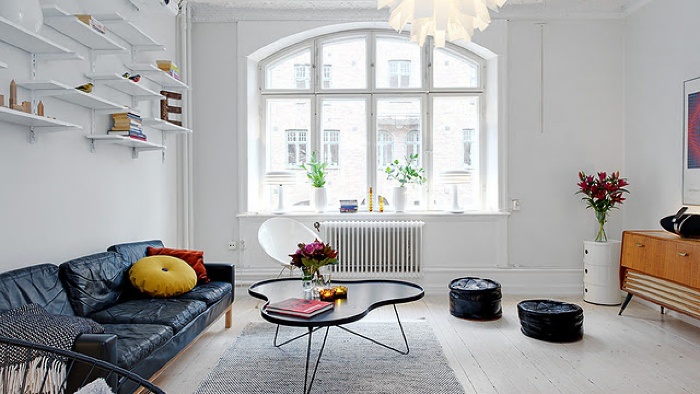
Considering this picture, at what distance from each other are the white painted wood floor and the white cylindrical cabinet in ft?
0.59

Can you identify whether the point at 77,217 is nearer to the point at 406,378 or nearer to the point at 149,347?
the point at 149,347

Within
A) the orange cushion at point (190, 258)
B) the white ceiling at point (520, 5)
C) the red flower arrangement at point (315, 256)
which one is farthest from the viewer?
the white ceiling at point (520, 5)

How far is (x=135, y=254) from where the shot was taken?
12.0 feet

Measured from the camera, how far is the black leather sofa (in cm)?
228

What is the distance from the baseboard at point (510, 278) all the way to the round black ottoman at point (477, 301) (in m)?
0.97

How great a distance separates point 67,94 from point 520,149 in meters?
4.29

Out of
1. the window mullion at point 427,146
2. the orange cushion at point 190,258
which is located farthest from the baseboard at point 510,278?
the orange cushion at point 190,258

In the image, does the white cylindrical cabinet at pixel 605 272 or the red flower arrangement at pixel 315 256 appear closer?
the red flower arrangement at pixel 315 256

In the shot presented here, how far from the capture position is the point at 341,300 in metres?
3.23

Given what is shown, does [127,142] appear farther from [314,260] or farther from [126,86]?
[314,260]

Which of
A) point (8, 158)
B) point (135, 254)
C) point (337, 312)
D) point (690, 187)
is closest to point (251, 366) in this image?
point (337, 312)

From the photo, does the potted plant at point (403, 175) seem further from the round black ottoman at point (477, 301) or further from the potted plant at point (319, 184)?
the round black ottoman at point (477, 301)

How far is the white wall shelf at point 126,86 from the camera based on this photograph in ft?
11.1

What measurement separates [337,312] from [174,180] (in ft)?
9.52
